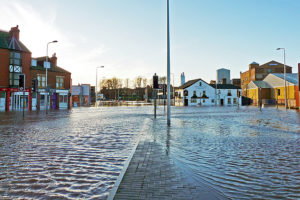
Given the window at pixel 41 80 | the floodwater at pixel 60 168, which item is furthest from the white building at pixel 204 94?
the floodwater at pixel 60 168

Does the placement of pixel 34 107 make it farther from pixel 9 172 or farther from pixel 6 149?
pixel 9 172

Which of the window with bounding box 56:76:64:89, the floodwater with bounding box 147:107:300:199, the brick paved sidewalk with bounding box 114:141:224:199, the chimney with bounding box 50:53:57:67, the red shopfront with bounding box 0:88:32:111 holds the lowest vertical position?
the floodwater with bounding box 147:107:300:199

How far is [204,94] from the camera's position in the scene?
68812 millimetres

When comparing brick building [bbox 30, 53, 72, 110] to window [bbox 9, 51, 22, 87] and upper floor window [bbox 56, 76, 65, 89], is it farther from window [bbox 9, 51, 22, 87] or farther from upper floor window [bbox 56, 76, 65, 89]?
window [bbox 9, 51, 22, 87]

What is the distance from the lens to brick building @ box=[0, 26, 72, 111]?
106 feet

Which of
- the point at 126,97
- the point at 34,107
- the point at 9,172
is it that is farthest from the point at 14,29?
the point at 126,97

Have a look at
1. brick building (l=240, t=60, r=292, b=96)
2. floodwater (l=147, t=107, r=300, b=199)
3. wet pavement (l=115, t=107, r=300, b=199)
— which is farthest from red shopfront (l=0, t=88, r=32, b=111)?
brick building (l=240, t=60, r=292, b=96)

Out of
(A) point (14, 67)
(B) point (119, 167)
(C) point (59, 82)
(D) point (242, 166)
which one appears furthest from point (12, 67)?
(D) point (242, 166)

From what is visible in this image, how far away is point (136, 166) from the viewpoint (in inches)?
207

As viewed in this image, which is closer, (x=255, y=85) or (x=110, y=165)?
(x=110, y=165)

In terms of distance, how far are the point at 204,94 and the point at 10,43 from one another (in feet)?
171

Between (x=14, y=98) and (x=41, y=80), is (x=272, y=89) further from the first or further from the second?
(x=14, y=98)

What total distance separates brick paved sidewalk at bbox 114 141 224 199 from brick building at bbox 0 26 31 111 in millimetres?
33788

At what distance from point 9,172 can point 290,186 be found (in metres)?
5.85
